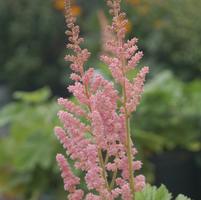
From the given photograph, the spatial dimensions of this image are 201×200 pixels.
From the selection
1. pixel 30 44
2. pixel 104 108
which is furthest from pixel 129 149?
pixel 30 44

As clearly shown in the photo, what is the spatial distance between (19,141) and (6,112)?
318 mm

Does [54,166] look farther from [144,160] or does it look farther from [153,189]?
[153,189]

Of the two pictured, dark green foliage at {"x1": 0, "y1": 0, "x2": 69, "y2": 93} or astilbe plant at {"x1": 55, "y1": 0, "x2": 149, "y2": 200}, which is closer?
astilbe plant at {"x1": 55, "y1": 0, "x2": 149, "y2": 200}

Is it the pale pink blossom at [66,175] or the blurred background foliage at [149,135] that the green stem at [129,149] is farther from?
the blurred background foliage at [149,135]

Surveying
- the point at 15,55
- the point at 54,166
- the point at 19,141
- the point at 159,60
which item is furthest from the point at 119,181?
the point at 15,55

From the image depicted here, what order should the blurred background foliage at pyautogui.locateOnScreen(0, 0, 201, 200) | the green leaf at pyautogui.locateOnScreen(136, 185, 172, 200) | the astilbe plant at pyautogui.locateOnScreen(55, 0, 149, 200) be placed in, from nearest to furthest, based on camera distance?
the astilbe plant at pyautogui.locateOnScreen(55, 0, 149, 200) < the green leaf at pyautogui.locateOnScreen(136, 185, 172, 200) < the blurred background foliage at pyautogui.locateOnScreen(0, 0, 201, 200)

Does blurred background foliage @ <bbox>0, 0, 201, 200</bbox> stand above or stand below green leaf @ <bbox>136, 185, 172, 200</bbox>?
above

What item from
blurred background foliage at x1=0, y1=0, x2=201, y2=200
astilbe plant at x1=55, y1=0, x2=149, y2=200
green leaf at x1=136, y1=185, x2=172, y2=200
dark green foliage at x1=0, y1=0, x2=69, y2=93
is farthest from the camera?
dark green foliage at x1=0, y1=0, x2=69, y2=93

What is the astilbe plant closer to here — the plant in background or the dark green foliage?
the plant in background

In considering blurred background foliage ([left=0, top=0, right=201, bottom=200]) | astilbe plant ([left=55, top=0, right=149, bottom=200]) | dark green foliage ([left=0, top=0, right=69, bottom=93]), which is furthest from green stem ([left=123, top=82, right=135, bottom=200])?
dark green foliage ([left=0, top=0, right=69, bottom=93])

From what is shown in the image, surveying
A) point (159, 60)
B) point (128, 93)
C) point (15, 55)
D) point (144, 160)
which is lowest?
point (128, 93)

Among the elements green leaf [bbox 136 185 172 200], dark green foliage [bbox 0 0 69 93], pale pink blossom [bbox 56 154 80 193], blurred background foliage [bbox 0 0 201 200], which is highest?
dark green foliage [bbox 0 0 69 93]

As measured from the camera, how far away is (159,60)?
27.6 ft

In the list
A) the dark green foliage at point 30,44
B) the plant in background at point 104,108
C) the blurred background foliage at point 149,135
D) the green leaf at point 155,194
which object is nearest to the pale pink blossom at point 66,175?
the plant in background at point 104,108
